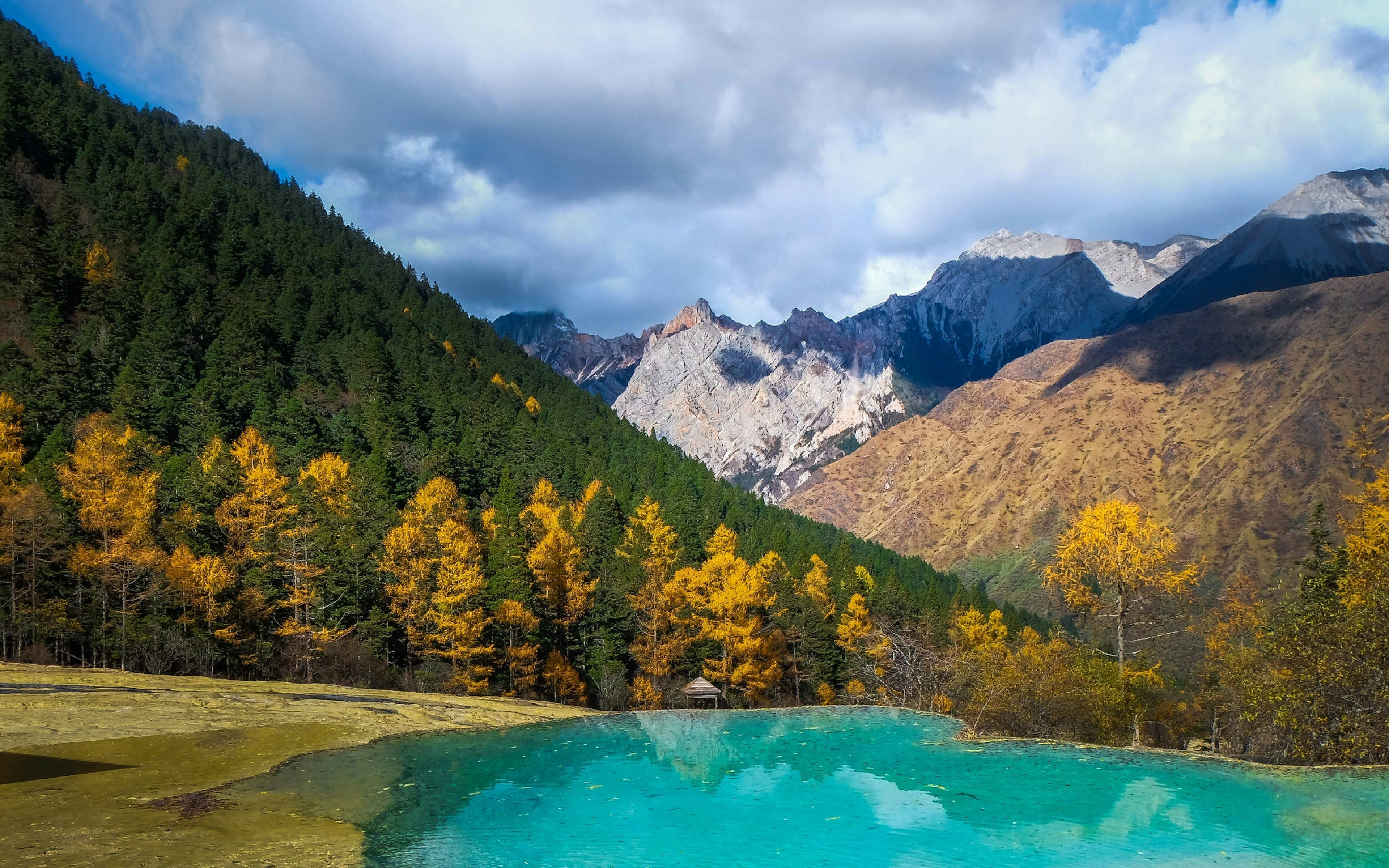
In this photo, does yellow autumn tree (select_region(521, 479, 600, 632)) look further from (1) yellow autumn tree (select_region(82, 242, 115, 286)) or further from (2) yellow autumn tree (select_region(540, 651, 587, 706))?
(1) yellow autumn tree (select_region(82, 242, 115, 286))

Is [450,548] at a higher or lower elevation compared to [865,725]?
higher

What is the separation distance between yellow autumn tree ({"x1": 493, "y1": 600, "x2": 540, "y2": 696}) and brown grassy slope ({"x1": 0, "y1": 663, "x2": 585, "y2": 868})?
35.8 feet

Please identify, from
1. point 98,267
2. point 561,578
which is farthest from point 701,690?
point 98,267

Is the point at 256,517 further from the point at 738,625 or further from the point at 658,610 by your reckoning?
the point at 738,625

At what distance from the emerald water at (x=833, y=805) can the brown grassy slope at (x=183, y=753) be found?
4.35 feet

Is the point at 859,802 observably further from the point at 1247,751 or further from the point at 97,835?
the point at 1247,751

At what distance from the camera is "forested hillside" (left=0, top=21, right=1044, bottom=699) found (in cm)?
4625

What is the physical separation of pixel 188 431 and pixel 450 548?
3391 centimetres

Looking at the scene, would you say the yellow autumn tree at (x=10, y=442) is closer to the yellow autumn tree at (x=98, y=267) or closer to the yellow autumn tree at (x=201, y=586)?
the yellow autumn tree at (x=201, y=586)

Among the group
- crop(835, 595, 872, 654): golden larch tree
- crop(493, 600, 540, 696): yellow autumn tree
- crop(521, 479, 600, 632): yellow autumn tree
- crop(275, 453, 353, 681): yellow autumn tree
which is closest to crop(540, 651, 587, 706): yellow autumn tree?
crop(493, 600, 540, 696): yellow autumn tree

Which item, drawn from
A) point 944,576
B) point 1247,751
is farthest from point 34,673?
point 944,576

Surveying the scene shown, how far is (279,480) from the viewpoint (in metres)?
55.5

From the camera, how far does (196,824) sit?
61.7 feet

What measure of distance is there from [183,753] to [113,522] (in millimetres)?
25894
